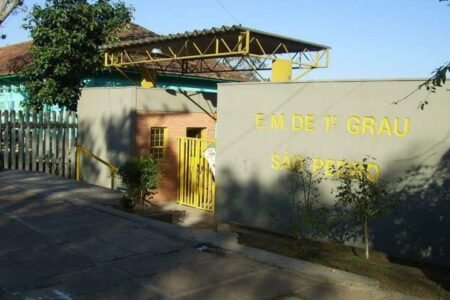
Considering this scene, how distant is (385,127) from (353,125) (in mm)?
598

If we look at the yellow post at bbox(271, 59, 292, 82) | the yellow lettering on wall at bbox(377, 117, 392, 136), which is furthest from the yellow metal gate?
the yellow lettering on wall at bbox(377, 117, 392, 136)

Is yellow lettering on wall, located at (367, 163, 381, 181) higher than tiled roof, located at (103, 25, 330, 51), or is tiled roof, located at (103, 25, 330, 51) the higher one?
tiled roof, located at (103, 25, 330, 51)

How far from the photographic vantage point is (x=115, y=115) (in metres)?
14.9

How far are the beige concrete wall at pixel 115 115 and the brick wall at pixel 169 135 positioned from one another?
0.53 ft

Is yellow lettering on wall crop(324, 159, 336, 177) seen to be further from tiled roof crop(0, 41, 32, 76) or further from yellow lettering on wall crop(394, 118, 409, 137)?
tiled roof crop(0, 41, 32, 76)

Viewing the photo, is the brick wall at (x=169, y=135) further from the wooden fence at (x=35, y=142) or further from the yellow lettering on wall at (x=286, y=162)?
the yellow lettering on wall at (x=286, y=162)

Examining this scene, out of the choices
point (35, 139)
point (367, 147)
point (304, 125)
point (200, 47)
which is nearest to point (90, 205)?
point (304, 125)

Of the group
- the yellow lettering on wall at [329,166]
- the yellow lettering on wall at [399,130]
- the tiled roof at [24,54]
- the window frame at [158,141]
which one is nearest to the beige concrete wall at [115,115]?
the window frame at [158,141]

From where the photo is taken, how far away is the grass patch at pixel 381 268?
5.25 m

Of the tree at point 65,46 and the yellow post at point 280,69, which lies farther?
the tree at point 65,46

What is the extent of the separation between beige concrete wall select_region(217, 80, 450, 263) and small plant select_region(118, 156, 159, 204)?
1.50 meters

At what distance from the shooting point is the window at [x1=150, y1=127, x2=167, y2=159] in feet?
49.3

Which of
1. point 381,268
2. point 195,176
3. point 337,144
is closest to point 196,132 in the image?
point 195,176

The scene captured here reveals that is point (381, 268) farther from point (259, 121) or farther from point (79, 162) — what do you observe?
point (79, 162)
